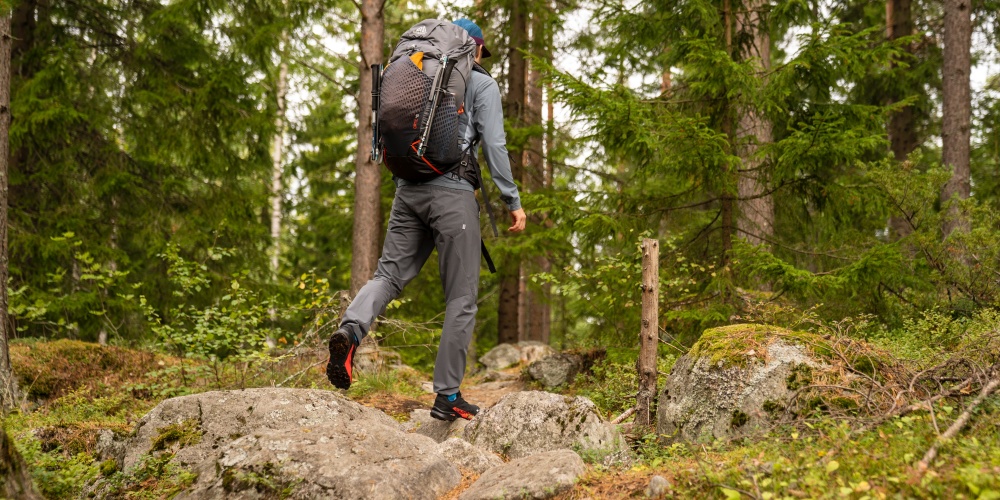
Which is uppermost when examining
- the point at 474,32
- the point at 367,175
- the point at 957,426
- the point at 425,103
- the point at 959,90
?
the point at 959,90

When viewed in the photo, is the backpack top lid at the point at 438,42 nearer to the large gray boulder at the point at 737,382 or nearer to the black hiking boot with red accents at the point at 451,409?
the black hiking boot with red accents at the point at 451,409

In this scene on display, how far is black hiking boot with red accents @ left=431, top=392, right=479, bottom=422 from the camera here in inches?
189

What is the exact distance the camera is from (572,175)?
669 inches

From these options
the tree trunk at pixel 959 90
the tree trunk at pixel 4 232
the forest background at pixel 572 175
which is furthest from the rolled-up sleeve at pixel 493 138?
the tree trunk at pixel 959 90

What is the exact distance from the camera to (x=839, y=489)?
2734mm

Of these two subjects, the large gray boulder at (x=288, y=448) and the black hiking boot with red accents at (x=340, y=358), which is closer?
the large gray boulder at (x=288, y=448)

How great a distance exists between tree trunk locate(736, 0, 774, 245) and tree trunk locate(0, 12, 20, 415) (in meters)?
6.68

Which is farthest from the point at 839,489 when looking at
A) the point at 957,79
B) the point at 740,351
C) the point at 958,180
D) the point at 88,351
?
the point at 957,79

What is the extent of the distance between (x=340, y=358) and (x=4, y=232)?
3.78m

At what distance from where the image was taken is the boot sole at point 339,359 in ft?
14.1

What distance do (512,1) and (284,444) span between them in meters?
10.5

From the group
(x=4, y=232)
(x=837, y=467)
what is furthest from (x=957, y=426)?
(x=4, y=232)

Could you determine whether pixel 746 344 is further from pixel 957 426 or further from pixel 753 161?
pixel 753 161

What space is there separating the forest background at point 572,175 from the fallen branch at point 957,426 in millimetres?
1707
